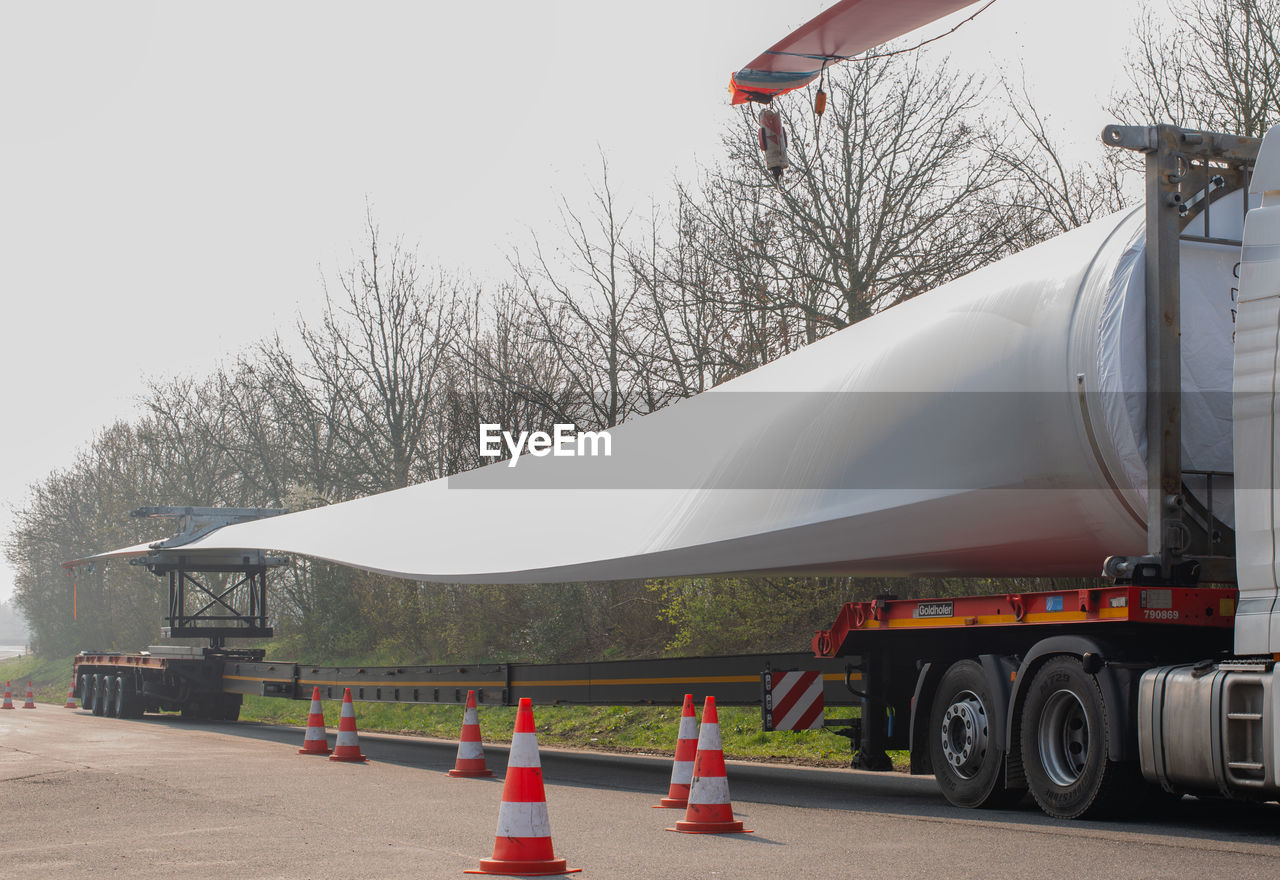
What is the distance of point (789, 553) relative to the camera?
10523 millimetres

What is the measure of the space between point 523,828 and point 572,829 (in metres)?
1.75

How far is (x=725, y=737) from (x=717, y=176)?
11.3 m

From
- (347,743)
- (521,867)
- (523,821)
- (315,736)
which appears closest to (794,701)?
(523,821)

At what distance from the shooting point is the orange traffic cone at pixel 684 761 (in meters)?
8.66

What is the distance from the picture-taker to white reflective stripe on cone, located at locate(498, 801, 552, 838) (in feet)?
20.7

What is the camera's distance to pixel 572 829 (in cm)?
798

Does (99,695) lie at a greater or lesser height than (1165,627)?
lesser

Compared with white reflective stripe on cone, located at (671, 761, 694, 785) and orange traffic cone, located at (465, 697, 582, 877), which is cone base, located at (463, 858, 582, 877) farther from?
white reflective stripe on cone, located at (671, 761, 694, 785)

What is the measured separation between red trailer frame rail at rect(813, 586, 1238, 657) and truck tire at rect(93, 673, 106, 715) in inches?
812

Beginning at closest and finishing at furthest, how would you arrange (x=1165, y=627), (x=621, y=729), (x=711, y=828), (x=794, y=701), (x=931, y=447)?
(x=1165, y=627)
(x=711, y=828)
(x=931, y=447)
(x=794, y=701)
(x=621, y=729)

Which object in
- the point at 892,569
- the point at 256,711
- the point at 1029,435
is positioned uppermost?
the point at 1029,435

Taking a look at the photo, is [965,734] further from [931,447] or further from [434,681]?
[434,681]

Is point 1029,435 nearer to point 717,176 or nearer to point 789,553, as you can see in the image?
point 789,553

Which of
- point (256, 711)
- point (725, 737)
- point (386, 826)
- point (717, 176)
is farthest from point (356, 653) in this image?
point (386, 826)
